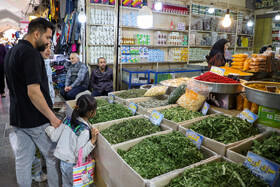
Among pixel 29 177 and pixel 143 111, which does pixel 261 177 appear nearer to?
pixel 143 111

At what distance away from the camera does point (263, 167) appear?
1.33 metres

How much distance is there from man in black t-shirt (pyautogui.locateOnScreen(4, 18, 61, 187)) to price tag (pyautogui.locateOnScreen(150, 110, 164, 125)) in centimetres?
101

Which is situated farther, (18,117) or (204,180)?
(18,117)

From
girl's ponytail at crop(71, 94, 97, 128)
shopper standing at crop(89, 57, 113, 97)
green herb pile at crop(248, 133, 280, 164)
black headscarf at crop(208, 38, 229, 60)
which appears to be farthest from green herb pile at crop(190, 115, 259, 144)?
black headscarf at crop(208, 38, 229, 60)

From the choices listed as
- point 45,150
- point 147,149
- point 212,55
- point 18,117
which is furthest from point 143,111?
point 212,55

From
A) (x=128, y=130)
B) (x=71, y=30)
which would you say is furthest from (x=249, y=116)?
(x=71, y=30)

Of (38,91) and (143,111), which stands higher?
(38,91)

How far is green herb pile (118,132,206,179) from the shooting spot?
1.52 meters

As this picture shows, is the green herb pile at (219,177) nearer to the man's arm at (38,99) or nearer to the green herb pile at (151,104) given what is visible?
the man's arm at (38,99)

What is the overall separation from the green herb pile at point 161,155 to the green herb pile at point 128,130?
213 mm

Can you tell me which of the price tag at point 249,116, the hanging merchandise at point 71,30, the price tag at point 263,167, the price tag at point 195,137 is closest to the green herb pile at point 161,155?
the price tag at point 195,137

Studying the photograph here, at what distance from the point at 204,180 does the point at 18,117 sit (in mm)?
1681

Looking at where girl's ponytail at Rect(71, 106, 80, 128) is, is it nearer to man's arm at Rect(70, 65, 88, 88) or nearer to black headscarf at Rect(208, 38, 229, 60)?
man's arm at Rect(70, 65, 88, 88)

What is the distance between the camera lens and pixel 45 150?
204 centimetres
